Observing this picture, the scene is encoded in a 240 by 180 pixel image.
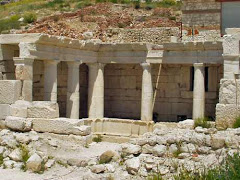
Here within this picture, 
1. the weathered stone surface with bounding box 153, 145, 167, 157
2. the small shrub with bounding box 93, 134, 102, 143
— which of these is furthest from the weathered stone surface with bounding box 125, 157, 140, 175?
the small shrub with bounding box 93, 134, 102, 143

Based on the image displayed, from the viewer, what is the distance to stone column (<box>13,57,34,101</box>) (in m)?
14.2

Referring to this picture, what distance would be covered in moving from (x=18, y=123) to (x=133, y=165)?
4920 millimetres

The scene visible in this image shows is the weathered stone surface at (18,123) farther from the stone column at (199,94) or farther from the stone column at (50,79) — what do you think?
the stone column at (199,94)

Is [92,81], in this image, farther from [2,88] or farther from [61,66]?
[2,88]

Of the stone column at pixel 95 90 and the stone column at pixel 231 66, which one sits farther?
the stone column at pixel 95 90

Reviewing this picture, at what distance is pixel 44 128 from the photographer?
13.8 metres

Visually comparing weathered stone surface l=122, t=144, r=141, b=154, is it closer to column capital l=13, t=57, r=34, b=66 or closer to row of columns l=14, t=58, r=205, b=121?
row of columns l=14, t=58, r=205, b=121

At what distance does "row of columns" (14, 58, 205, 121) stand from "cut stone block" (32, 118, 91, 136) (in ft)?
4.04

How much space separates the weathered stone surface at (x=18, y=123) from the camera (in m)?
13.5

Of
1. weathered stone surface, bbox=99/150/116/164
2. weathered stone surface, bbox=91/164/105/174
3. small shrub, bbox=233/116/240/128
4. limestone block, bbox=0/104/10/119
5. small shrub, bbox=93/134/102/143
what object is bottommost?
weathered stone surface, bbox=91/164/105/174

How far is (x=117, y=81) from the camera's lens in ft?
66.9

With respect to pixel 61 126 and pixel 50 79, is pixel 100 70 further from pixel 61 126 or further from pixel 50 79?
pixel 61 126

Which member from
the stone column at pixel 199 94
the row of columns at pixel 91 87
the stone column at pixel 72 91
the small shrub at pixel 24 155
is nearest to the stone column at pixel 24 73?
the row of columns at pixel 91 87

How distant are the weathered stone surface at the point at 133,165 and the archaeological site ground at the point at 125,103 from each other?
0.03m
